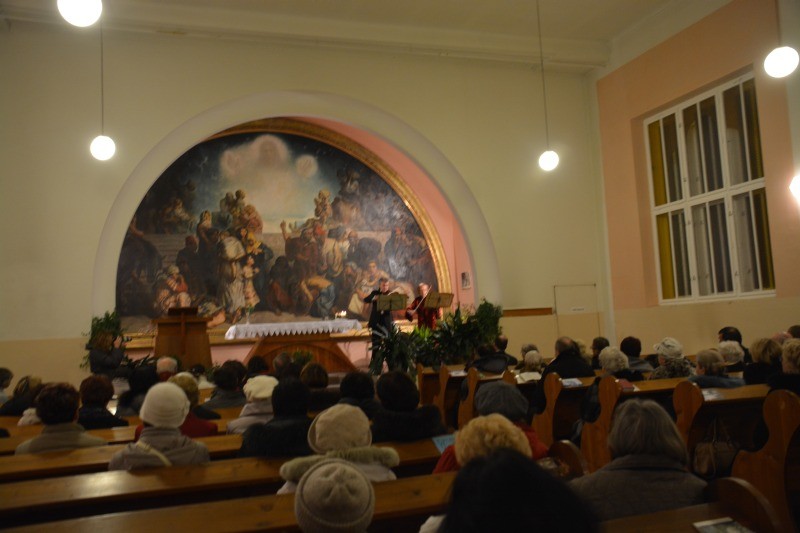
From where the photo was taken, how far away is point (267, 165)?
13.9m

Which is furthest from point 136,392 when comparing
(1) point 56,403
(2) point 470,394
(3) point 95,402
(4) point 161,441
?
(2) point 470,394

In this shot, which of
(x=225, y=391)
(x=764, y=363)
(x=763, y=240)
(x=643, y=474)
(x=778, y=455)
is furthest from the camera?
(x=763, y=240)

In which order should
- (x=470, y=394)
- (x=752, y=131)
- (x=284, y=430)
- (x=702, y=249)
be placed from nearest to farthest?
(x=284, y=430), (x=470, y=394), (x=752, y=131), (x=702, y=249)

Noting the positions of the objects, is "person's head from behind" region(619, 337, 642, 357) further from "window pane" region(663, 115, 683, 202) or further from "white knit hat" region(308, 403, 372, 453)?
"window pane" region(663, 115, 683, 202)

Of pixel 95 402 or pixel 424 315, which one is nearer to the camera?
pixel 95 402

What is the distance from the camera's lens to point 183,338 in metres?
10.5

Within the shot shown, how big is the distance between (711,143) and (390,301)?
18.0ft

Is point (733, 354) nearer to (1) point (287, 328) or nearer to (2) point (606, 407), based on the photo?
(2) point (606, 407)

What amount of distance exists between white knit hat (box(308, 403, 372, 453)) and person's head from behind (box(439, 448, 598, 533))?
1.86 metres

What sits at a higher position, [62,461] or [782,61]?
[782,61]

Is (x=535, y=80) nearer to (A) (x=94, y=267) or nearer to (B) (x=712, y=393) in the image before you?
(A) (x=94, y=267)

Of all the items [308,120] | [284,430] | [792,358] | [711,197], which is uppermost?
[308,120]

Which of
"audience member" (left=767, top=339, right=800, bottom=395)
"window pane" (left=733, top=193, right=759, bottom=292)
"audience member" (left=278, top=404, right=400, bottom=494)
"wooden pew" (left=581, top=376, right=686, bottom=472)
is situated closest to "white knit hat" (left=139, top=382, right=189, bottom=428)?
"audience member" (left=278, top=404, right=400, bottom=494)

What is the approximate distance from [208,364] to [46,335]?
2297 millimetres
